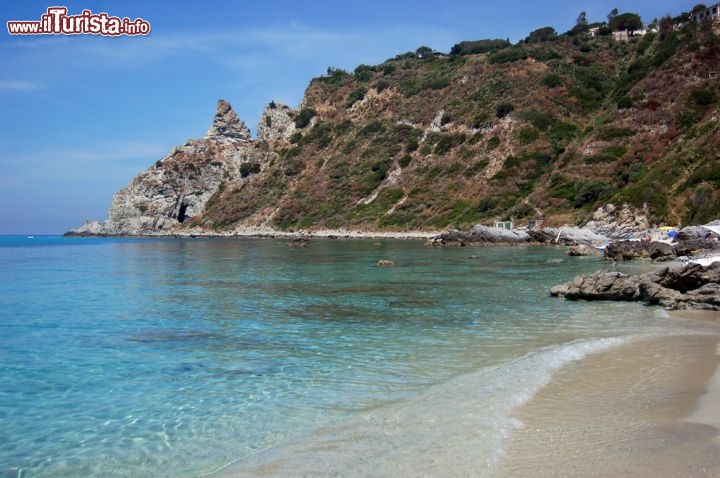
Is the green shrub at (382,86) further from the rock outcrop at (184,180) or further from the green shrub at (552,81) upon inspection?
the green shrub at (552,81)

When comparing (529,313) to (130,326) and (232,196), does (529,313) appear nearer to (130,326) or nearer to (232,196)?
(130,326)

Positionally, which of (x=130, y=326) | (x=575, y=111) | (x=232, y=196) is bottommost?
(x=130, y=326)

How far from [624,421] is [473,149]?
79829mm

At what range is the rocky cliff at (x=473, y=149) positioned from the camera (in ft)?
195

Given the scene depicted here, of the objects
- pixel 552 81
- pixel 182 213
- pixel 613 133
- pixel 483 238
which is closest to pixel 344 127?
pixel 552 81

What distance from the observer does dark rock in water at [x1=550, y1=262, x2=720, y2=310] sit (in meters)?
17.1

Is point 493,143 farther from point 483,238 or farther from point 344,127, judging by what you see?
A: point 344,127

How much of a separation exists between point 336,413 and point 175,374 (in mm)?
3825

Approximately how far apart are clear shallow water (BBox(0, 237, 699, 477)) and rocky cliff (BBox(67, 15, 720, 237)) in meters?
34.7

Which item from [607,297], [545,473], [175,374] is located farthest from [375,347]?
[607,297]

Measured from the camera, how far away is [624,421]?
23.5ft

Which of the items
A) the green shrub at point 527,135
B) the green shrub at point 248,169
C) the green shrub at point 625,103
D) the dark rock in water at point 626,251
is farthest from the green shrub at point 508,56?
the dark rock in water at point 626,251

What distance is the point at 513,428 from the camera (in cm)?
714

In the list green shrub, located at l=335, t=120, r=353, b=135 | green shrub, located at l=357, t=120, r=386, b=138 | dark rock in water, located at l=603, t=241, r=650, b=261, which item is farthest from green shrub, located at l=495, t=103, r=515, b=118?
dark rock in water, located at l=603, t=241, r=650, b=261
